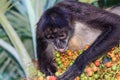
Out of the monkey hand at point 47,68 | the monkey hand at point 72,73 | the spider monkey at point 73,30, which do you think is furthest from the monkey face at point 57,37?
the monkey hand at point 72,73

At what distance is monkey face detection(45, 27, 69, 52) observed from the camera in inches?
132

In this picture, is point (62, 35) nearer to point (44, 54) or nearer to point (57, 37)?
point (57, 37)

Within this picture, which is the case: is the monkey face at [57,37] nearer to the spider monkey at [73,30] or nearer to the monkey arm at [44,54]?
the spider monkey at [73,30]

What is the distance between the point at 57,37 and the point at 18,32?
26.5 inches

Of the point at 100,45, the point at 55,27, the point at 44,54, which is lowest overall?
the point at 44,54

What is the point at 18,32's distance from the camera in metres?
3.98

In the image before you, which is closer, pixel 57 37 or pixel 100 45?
pixel 100 45

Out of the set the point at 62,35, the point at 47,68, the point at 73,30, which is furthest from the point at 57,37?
the point at 73,30

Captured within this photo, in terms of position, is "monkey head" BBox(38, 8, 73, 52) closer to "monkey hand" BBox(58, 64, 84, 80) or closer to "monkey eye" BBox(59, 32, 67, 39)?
"monkey eye" BBox(59, 32, 67, 39)

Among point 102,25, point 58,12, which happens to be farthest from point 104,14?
point 58,12

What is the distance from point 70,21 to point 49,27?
13.6 inches

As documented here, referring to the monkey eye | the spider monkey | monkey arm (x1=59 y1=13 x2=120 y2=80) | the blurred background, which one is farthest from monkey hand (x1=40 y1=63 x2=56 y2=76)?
monkey arm (x1=59 y1=13 x2=120 y2=80)

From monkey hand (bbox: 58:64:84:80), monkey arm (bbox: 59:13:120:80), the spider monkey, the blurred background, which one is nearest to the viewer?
monkey hand (bbox: 58:64:84:80)

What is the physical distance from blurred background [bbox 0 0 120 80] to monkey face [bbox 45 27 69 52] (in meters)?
0.22
